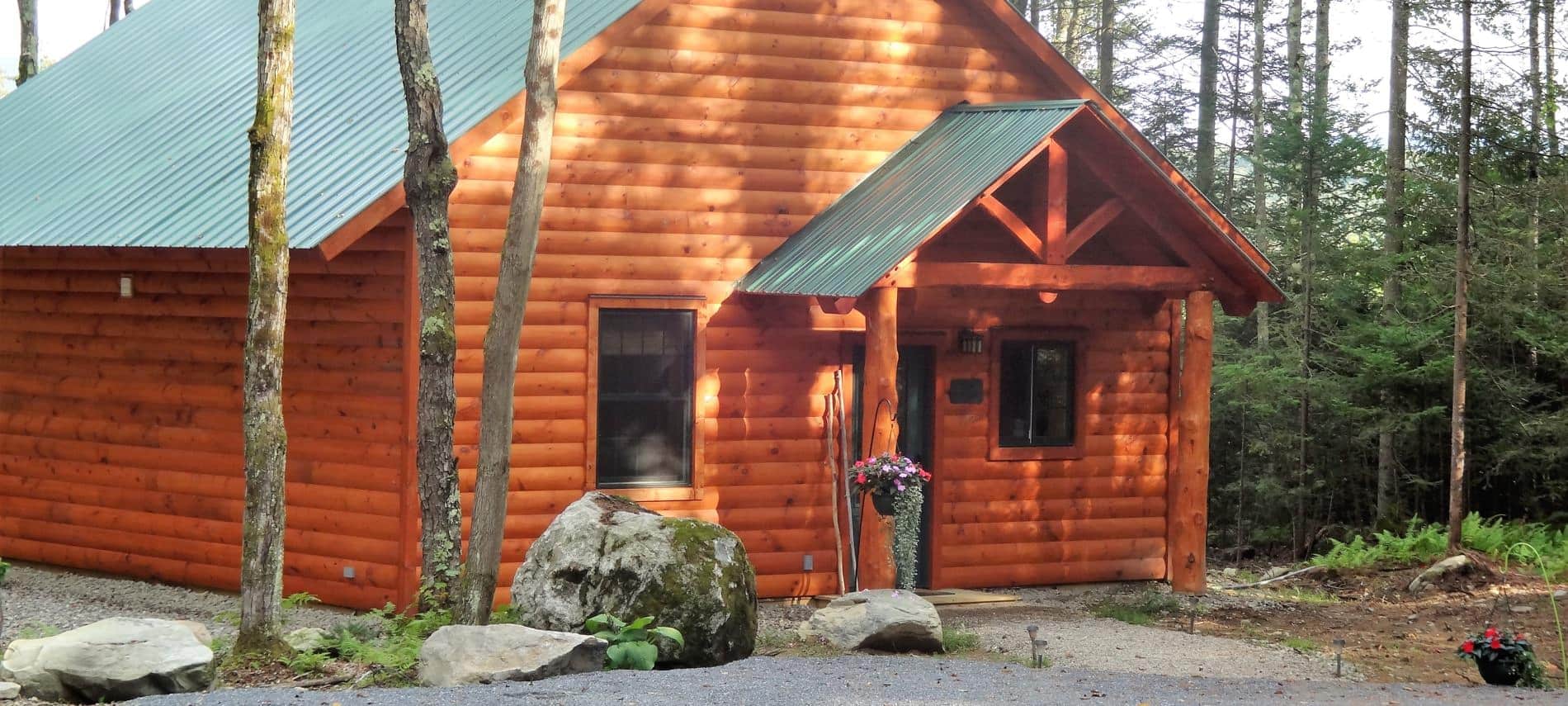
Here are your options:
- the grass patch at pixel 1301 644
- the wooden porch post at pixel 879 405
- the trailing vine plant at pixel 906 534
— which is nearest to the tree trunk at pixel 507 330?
the wooden porch post at pixel 879 405

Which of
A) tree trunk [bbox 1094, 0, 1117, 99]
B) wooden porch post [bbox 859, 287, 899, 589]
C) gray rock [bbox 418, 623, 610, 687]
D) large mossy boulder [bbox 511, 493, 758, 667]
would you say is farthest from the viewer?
tree trunk [bbox 1094, 0, 1117, 99]

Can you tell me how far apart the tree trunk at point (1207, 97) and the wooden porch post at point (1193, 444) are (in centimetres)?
1508

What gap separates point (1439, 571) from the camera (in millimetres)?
14859

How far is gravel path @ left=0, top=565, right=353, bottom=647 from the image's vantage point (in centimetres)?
1148

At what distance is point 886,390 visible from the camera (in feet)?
38.3

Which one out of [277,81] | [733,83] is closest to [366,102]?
[733,83]

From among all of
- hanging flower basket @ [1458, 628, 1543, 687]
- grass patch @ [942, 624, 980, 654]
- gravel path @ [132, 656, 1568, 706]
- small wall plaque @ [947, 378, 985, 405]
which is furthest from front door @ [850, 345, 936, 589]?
hanging flower basket @ [1458, 628, 1543, 687]

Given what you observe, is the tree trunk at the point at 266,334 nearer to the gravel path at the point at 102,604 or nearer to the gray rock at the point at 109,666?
the gray rock at the point at 109,666

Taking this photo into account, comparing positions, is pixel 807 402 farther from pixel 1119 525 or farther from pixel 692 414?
pixel 1119 525

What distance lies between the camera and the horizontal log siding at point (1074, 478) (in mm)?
13664

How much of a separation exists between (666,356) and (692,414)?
0.51 metres

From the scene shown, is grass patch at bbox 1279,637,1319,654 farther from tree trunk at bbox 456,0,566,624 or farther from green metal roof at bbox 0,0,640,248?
green metal roof at bbox 0,0,640,248

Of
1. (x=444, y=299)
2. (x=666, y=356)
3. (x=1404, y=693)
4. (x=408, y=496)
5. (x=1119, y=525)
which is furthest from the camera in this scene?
(x=1119, y=525)

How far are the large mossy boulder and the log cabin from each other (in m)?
2.08
